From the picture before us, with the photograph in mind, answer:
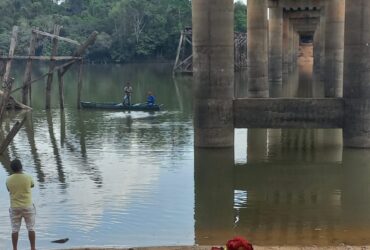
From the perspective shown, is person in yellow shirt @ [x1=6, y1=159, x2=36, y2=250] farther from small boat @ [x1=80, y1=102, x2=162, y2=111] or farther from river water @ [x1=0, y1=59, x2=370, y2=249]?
small boat @ [x1=80, y1=102, x2=162, y2=111]

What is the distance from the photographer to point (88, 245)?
462 inches

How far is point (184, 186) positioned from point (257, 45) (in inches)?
860

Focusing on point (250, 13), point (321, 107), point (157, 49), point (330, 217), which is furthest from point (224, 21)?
point (157, 49)

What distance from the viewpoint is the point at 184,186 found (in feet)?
54.6

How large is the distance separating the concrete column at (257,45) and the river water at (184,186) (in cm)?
1055

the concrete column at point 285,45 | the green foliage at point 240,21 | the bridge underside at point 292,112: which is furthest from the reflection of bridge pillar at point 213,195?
the green foliage at point 240,21

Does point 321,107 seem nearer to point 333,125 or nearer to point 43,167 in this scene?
point 333,125

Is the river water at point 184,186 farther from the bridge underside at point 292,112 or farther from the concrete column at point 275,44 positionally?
the concrete column at point 275,44

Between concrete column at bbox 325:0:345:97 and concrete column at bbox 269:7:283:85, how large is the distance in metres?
11.1

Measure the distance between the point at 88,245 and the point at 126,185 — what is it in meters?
4.83

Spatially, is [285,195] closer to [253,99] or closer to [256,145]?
[253,99]

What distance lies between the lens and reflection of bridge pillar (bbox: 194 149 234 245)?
12727 millimetres

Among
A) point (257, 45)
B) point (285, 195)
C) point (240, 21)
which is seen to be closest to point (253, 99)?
point (285, 195)

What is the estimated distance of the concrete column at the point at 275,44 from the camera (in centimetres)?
5097
